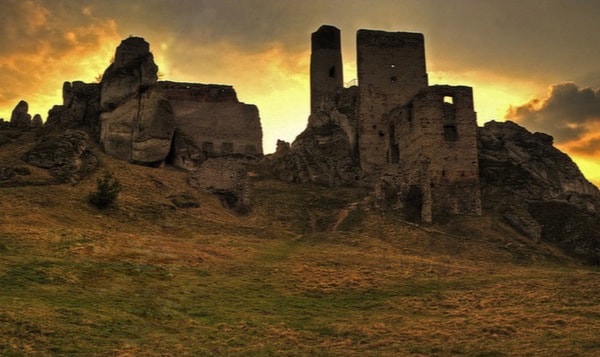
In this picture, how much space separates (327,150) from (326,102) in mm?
6393

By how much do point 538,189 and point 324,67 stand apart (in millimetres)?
23905

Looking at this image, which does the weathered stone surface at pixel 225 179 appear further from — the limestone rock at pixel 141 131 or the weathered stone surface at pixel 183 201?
the limestone rock at pixel 141 131

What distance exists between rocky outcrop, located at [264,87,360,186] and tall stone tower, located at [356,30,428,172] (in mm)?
1364

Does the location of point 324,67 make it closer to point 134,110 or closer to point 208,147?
point 208,147

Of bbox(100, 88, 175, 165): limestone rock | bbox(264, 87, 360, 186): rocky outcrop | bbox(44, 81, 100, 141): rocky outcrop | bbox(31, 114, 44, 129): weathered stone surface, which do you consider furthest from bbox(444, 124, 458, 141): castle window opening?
bbox(31, 114, 44, 129): weathered stone surface

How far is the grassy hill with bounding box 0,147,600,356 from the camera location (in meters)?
19.4

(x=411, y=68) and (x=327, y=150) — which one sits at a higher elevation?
(x=411, y=68)

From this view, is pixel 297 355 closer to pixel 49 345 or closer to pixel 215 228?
pixel 49 345

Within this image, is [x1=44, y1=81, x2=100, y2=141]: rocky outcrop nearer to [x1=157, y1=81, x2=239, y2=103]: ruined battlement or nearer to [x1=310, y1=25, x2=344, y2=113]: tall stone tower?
[x1=157, y1=81, x2=239, y2=103]: ruined battlement

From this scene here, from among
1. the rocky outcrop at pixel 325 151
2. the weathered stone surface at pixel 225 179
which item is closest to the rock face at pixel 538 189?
the rocky outcrop at pixel 325 151

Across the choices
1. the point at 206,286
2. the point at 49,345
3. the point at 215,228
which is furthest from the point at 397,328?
the point at 215,228

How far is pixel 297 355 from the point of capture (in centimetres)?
1886

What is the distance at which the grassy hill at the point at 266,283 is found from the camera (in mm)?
19375

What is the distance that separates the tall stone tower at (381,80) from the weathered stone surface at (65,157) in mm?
23399
